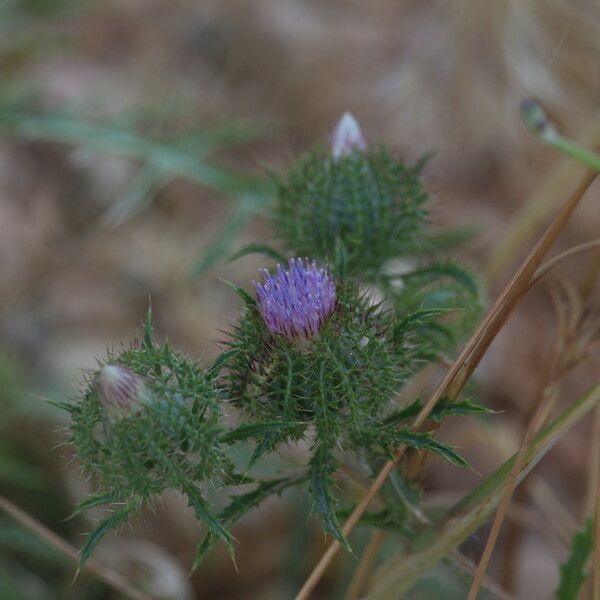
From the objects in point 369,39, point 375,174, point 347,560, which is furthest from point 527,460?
point 369,39

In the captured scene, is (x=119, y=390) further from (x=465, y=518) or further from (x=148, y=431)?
(x=465, y=518)

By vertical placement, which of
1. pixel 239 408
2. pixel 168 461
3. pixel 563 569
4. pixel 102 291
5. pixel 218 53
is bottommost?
pixel 168 461

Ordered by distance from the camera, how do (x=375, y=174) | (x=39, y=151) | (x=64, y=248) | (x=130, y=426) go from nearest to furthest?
1. (x=130, y=426)
2. (x=375, y=174)
3. (x=64, y=248)
4. (x=39, y=151)

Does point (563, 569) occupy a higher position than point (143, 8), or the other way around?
point (143, 8)

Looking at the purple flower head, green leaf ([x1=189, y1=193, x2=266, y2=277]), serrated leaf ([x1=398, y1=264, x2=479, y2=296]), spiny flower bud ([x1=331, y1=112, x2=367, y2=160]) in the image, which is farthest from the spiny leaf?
green leaf ([x1=189, y1=193, x2=266, y2=277])

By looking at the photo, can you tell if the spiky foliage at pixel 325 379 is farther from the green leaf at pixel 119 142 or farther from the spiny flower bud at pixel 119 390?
the green leaf at pixel 119 142

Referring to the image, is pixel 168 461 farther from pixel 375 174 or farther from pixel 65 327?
pixel 65 327
